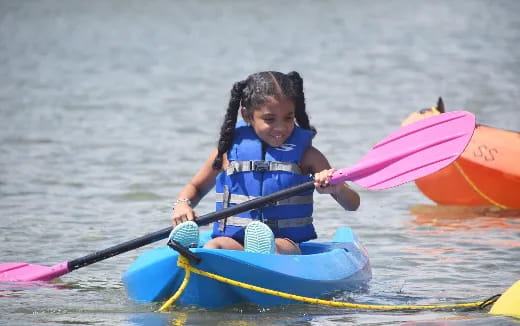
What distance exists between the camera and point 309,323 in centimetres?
499

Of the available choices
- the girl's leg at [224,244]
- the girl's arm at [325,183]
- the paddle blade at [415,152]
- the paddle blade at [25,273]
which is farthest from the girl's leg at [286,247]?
the paddle blade at [25,273]

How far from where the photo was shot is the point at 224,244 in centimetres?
523

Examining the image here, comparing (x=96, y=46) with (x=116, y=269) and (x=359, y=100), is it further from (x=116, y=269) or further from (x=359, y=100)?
(x=116, y=269)

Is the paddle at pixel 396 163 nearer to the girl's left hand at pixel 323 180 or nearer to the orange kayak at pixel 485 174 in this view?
the girl's left hand at pixel 323 180

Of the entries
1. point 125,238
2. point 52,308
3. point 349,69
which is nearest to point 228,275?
point 52,308

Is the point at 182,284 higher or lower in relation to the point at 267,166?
lower

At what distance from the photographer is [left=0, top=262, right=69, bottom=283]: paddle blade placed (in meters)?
5.75

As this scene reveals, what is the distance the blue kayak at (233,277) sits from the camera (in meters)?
4.92

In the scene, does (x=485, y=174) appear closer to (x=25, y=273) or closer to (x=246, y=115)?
(x=246, y=115)

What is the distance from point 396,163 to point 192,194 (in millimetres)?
951

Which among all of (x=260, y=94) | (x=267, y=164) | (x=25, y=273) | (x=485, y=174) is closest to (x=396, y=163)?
(x=267, y=164)

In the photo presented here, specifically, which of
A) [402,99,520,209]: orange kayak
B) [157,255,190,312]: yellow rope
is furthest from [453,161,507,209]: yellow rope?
[157,255,190,312]: yellow rope

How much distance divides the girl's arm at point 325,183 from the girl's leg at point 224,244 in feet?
1.44

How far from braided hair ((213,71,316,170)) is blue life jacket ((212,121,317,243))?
6 cm
